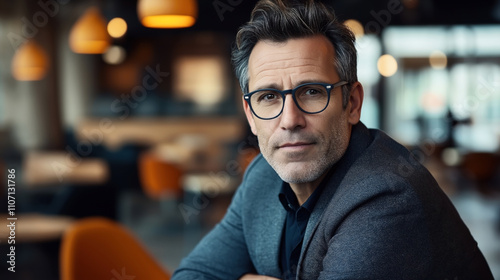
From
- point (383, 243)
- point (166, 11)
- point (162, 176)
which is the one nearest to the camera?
point (383, 243)

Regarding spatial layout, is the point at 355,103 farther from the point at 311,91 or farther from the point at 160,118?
the point at 160,118

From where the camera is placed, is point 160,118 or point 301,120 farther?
point 160,118

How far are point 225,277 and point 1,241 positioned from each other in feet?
9.33

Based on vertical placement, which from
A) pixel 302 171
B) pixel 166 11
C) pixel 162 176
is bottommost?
pixel 162 176

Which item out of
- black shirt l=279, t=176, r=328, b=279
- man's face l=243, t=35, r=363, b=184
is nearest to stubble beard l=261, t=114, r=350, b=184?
man's face l=243, t=35, r=363, b=184

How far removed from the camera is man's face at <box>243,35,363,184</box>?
1.71 metres

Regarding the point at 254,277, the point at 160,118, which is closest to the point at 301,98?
the point at 254,277

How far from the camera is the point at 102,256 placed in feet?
7.57

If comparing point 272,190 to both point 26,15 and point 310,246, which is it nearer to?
point 310,246

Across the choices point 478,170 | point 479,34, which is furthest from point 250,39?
point 479,34

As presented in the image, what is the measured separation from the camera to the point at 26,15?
33.3 feet

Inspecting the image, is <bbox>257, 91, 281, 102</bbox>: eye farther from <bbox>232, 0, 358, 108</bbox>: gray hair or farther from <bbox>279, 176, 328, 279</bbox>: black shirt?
<bbox>279, 176, 328, 279</bbox>: black shirt

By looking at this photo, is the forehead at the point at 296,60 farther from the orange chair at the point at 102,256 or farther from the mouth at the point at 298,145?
the orange chair at the point at 102,256

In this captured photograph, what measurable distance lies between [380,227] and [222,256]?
78cm
